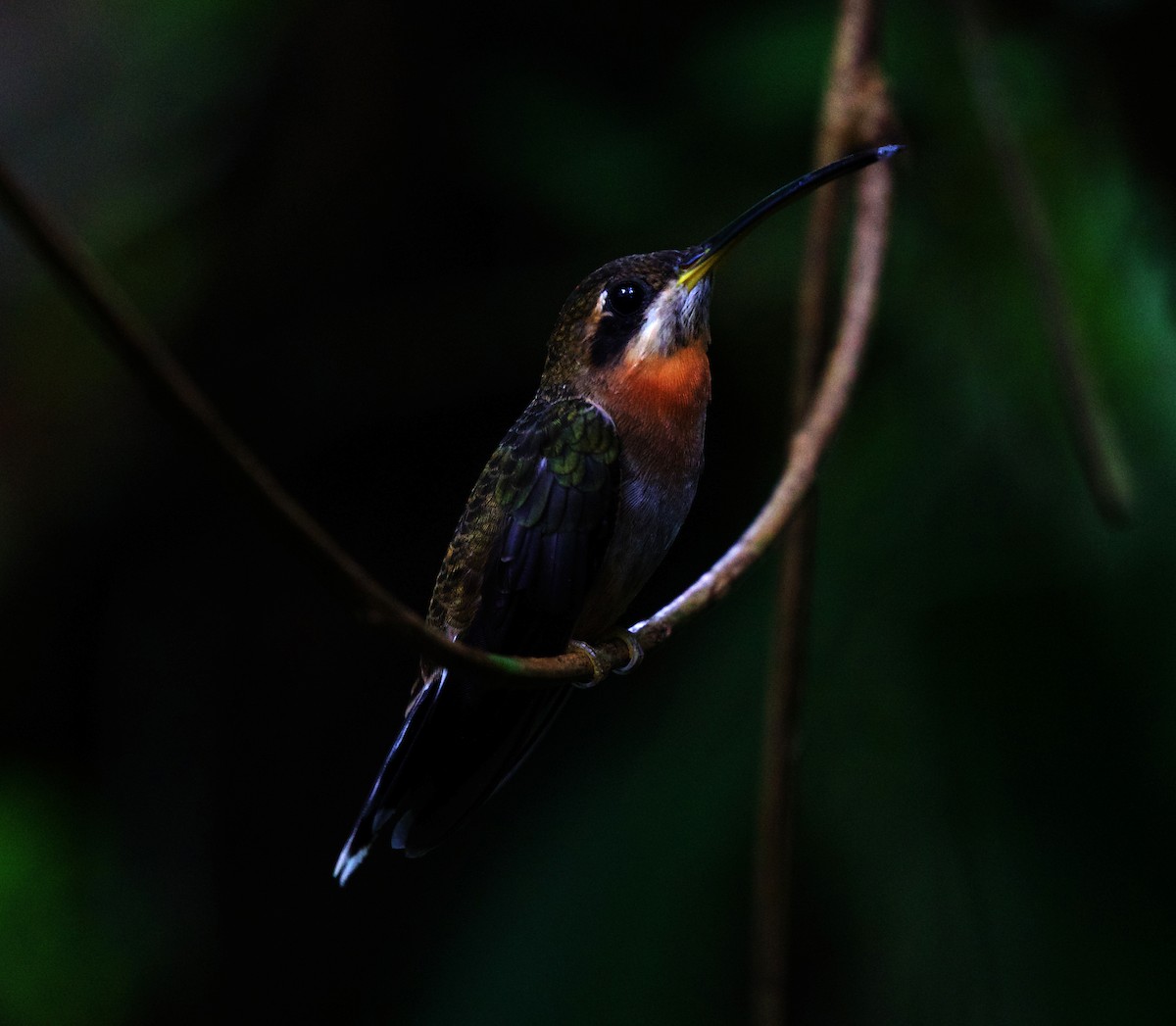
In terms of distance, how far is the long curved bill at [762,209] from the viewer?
89cm

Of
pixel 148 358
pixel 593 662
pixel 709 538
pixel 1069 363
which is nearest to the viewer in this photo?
pixel 148 358

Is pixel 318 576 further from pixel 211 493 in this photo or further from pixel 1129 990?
pixel 211 493

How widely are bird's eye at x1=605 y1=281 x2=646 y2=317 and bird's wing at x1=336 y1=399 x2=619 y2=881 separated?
4.4 inches

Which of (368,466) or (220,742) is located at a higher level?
(368,466)

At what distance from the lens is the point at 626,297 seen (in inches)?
48.2

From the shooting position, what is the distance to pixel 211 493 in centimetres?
313

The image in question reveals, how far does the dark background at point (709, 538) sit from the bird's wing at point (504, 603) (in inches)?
35.7

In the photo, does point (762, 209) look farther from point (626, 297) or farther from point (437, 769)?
point (437, 769)

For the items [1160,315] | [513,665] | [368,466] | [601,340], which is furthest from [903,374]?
[513,665]

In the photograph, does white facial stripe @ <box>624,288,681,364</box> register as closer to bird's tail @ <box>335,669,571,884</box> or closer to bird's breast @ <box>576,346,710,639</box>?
bird's breast @ <box>576,346,710,639</box>

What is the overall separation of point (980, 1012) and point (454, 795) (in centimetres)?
161

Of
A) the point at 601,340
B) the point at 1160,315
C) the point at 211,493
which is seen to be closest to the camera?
the point at 601,340

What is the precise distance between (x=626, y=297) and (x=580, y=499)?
21 centimetres

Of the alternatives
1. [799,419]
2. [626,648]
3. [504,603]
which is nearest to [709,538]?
[799,419]
